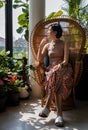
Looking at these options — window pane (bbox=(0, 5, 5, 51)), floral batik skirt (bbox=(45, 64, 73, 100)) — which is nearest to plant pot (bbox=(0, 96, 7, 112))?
floral batik skirt (bbox=(45, 64, 73, 100))

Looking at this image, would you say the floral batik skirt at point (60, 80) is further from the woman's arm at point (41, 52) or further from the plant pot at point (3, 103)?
the plant pot at point (3, 103)

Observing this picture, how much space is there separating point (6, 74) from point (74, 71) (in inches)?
39.8

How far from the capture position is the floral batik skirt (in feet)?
9.48

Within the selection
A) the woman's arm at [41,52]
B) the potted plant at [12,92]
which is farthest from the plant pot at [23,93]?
the woman's arm at [41,52]

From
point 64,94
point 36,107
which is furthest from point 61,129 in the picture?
point 36,107

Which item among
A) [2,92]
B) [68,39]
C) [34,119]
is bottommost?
[34,119]

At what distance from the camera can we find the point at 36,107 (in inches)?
132

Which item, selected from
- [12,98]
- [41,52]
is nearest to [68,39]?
[41,52]

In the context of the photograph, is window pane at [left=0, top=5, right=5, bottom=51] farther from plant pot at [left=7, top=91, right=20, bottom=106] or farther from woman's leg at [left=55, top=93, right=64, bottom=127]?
woman's leg at [left=55, top=93, right=64, bottom=127]

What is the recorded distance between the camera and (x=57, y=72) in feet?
9.56

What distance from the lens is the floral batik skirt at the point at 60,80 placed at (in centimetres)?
289

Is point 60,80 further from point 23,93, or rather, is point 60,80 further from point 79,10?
point 79,10

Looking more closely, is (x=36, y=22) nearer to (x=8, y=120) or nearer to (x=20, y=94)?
(x=20, y=94)

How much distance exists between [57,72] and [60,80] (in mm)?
109
